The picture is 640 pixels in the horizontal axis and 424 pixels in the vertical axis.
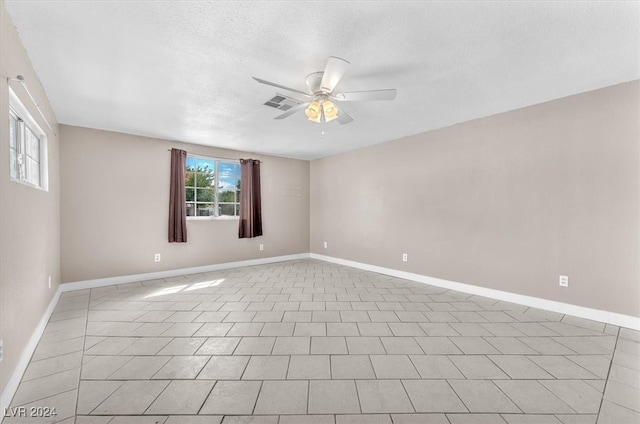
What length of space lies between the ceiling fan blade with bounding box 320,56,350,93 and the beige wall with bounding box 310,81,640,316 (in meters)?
2.57

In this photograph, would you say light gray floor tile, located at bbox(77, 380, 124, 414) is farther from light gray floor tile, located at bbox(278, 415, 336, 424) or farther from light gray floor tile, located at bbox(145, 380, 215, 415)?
light gray floor tile, located at bbox(278, 415, 336, 424)

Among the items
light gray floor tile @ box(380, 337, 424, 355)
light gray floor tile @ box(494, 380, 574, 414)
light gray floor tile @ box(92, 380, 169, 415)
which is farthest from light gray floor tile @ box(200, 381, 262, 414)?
light gray floor tile @ box(494, 380, 574, 414)

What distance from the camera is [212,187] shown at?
5234 mm

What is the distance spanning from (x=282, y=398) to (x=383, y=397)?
61 cm

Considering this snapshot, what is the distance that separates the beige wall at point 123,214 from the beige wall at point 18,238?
1.12 meters

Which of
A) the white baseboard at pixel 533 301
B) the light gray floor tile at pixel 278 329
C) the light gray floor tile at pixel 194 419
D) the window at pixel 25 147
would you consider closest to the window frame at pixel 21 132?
the window at pixel 25 147

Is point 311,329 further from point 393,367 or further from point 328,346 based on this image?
point 393,367

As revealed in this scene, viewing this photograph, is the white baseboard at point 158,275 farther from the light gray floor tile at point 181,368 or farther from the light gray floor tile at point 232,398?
the light gray floor tile at point 232,398

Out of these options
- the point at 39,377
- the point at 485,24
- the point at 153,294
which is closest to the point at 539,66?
the point at 485,24

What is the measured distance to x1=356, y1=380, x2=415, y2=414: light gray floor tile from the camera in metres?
1.54

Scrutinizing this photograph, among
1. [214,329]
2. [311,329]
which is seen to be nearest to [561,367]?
[311,329]

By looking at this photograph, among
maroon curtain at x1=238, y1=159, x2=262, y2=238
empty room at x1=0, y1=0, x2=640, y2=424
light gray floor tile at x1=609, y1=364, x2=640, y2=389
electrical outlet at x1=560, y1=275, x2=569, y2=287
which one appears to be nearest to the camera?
empty room at x1=0, y1=0, x2=640, y2=424

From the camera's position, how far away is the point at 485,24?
1817 millimetres

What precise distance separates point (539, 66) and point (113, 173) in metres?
5.43
